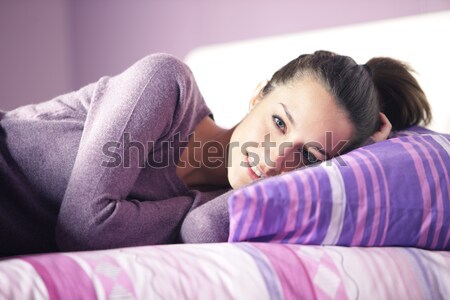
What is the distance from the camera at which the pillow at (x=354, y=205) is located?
0.80 m

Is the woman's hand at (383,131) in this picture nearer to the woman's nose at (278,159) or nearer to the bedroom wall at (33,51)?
the woman's nose at (278,159)

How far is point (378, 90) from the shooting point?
1.35 meters

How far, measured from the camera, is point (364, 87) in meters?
1.13

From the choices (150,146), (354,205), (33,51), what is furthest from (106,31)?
(354,205)

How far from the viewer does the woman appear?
0.90m

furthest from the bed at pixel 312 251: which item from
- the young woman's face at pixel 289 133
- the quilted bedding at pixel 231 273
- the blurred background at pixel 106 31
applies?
the blurred background at pixel 106 31

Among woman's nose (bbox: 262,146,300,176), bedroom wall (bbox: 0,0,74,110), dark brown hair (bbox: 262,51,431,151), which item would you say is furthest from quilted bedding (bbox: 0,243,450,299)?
bedroom wall (bbox: 0,0,74,110)

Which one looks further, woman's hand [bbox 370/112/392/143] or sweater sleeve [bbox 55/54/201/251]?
woman's hand [bbox 370/112/392/143]

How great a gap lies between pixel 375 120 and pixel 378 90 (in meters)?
0.17

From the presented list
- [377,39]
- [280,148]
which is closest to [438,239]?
[280,148]

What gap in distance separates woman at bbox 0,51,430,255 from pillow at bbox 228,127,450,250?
15 cm

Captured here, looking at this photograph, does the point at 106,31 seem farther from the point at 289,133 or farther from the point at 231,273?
the point at 231,273

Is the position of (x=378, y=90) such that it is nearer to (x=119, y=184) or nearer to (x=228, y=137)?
(x=228, y=137)

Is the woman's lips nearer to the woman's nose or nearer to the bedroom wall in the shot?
the woman's nose
